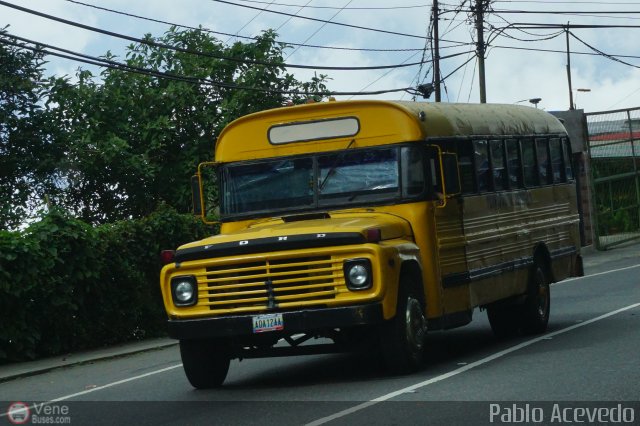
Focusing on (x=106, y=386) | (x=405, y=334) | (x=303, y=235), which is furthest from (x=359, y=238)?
(x=106, y=386)

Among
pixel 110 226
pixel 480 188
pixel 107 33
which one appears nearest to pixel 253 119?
pixel 480 188

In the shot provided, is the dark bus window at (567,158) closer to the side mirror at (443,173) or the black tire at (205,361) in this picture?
the side mirror at (443,173)

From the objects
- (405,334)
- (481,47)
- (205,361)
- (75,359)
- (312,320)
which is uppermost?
(481,47)

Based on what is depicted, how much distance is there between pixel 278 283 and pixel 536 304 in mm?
5570

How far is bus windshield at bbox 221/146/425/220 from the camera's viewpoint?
13.2 m

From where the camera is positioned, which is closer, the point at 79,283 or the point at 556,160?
the point at 556,160

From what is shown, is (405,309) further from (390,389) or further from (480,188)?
(480,188)

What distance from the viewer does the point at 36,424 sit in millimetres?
10734

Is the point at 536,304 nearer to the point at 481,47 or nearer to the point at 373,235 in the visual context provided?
the point at 373,235

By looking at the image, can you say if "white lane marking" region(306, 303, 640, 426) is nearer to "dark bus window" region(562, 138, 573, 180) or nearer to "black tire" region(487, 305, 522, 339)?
"black tire" region(487, 305, 522, 339)

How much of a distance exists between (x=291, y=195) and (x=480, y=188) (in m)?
2.61

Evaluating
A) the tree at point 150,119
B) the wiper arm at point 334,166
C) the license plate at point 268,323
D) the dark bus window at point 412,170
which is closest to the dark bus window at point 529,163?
the dark bus window at point 412,170

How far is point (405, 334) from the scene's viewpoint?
1212 cm

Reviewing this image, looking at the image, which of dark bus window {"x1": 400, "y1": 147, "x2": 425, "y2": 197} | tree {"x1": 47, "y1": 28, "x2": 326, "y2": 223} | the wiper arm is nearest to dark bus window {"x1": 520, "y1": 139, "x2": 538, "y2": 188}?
dark bus window {"x1": 400, "y1": 147, "x2": 425, "y2": 197}
